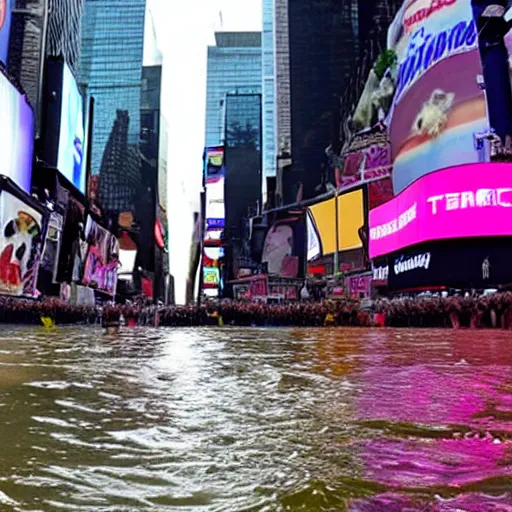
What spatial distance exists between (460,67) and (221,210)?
72.9m

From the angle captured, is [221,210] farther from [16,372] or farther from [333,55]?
[16,372]

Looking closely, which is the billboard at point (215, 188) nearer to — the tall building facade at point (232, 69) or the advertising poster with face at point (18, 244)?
the tall building facade at point (232, 69)

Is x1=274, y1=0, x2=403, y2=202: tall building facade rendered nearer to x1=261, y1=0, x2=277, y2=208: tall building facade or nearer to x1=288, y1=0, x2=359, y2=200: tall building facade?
x1=288, y1=0, x2=359, y2=200: tall building facade

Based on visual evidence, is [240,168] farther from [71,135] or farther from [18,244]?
[18,244]

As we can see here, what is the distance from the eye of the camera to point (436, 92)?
117 feet

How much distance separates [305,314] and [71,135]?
29.5m

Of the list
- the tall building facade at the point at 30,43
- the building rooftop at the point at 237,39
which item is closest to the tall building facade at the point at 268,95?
the tall building facade at the point at 30,43

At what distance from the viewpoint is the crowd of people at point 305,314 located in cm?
1973

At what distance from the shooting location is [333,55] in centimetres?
6444

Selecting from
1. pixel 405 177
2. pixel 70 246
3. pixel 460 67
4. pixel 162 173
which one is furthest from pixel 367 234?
pixel 162 173

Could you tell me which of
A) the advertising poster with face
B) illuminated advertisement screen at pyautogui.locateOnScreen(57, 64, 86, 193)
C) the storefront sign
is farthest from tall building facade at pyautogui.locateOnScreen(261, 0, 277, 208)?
the advertising poster with face

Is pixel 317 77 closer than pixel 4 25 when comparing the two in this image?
No

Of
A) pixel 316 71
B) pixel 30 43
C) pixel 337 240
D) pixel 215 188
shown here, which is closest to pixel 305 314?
pixel 337 240

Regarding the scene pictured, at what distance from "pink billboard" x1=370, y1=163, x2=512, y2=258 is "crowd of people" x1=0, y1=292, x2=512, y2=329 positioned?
590 cm
